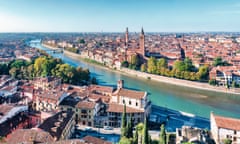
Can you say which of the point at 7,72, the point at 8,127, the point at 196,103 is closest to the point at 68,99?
the point at 8,127

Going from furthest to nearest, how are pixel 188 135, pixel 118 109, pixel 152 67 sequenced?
pixel 152 67
pixel 118 109
pixel 188 135

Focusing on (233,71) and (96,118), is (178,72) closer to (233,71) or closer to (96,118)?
(233,71)

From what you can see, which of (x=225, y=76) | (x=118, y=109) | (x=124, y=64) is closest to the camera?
(x=118, y=109)

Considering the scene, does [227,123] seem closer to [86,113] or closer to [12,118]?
[86,113]

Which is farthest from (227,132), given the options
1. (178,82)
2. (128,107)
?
(178,82)

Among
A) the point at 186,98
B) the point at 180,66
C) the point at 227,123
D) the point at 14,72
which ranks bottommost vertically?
the point at 186,98

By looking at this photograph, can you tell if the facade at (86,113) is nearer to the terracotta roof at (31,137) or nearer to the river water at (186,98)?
the terracotta roof at (31,137)
